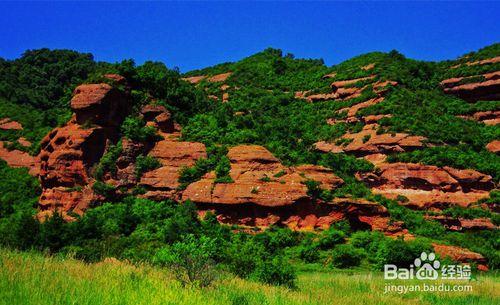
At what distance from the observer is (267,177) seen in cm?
3356

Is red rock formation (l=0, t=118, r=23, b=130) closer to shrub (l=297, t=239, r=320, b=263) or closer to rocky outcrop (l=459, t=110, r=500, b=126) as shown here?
shrub (l=297, t=239, r=320, b=263)

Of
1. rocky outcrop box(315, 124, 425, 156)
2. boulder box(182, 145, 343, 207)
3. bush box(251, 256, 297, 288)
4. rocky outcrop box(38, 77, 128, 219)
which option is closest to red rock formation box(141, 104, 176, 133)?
rocky outcrop box(38, 77, 128, 219)

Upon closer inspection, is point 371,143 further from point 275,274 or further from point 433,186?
point 275,274

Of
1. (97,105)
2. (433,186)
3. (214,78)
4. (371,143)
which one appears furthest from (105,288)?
(214,78)

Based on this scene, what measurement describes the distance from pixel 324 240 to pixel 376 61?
4432 centimetres

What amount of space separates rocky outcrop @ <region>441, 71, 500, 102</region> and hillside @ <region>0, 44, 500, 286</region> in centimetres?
18

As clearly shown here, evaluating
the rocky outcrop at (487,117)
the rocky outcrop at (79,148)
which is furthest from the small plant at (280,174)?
the rocky outcrop at (487,117)

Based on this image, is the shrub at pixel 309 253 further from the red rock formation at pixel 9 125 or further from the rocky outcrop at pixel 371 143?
the red rock formation at pixel 9 125

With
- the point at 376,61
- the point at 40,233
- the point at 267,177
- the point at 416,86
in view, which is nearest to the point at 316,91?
the point at 376,61

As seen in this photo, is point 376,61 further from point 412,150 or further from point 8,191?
point 8,191

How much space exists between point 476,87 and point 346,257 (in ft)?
135
